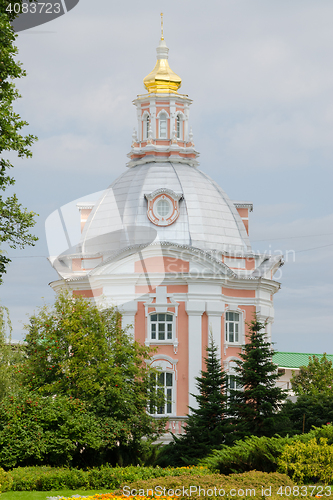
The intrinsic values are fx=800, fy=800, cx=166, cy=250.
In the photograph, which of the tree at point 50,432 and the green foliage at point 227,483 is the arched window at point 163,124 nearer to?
the tree at point 50,432

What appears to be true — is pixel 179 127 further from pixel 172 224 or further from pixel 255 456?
pixel 255 456

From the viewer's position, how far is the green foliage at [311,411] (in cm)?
3177

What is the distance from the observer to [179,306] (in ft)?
148

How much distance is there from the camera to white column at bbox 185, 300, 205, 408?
4412cm

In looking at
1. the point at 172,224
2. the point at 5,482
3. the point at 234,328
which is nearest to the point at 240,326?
the point at 234,328

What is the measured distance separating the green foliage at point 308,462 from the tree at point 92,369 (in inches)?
383

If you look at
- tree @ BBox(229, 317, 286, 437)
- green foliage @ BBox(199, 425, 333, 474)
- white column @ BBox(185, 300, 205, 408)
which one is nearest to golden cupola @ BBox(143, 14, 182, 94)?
white column @ BBox(185, 300, 205, 408)

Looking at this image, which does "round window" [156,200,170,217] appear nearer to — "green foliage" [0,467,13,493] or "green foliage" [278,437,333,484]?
"green foliage" [0,467,13,493]

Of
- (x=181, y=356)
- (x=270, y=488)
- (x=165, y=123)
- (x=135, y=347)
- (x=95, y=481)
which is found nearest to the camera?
(x=270, y=488)

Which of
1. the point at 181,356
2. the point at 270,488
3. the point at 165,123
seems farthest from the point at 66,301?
the point at 165,123

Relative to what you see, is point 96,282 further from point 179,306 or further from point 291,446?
point 291,446

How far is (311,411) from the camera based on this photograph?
3259cm

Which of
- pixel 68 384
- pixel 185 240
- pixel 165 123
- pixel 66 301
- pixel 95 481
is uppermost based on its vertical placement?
pixel 165 123

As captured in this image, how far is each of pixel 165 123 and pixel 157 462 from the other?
27866 millimetres
